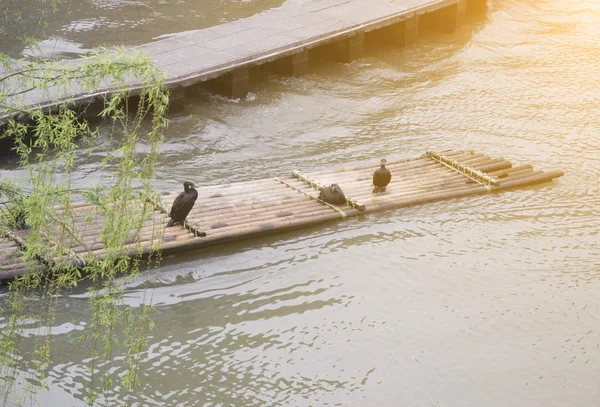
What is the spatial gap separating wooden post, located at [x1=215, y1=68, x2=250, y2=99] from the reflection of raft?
9.56 ft

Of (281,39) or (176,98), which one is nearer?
(176,98)

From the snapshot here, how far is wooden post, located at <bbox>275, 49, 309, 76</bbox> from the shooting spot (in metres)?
14.7

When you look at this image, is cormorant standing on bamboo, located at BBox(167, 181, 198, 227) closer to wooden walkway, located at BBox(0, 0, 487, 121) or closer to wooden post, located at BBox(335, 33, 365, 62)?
wooden walkway, located at BBox(0, 0, 487, 121)

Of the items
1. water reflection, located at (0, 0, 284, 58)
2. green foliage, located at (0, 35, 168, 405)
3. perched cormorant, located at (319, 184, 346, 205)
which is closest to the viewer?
green foliage, located at (0, 35, 168, 405)

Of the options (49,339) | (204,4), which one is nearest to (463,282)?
(49,339)

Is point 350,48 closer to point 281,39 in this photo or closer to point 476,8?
point 281,39

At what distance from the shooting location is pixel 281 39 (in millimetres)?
14359

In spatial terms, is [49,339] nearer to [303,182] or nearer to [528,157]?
[303,182]

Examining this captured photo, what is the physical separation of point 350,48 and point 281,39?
5.79 feet

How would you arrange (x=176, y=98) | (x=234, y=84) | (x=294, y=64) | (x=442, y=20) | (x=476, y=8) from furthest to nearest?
(x=476, y=8), (x=442, y=20), (x=294, y=64), (x=234, y=84), (x=176, y=98)

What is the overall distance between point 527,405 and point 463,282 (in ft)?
6.72

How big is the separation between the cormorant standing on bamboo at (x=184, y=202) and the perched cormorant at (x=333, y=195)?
186 cm

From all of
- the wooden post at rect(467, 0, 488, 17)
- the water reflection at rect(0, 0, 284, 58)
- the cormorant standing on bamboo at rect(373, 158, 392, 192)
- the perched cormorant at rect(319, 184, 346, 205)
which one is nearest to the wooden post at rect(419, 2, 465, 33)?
the wooden post at rect(467, 0, 488, 17)

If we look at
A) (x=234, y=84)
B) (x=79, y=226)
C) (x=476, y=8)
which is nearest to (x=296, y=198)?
(x=79, y=226)
